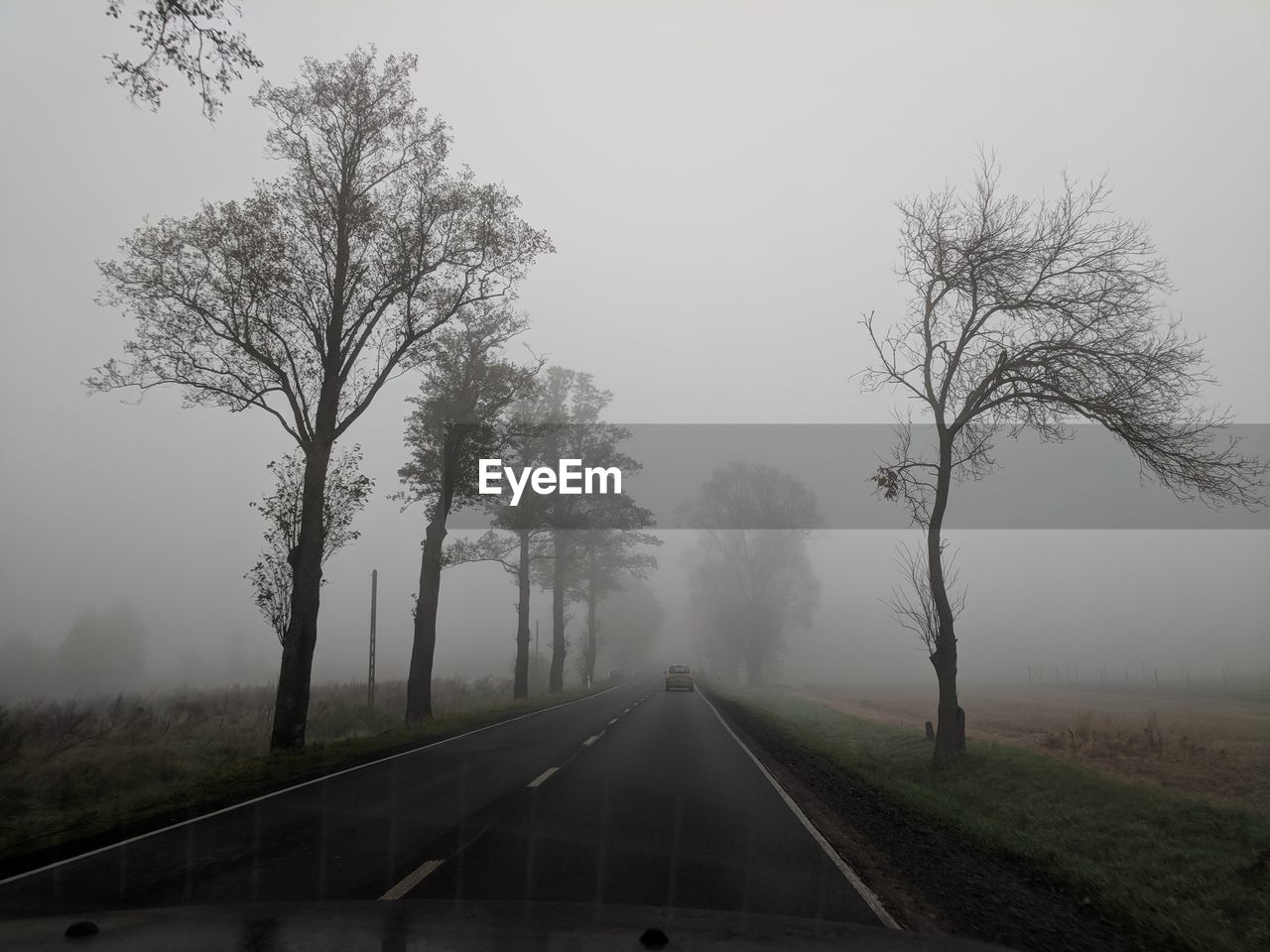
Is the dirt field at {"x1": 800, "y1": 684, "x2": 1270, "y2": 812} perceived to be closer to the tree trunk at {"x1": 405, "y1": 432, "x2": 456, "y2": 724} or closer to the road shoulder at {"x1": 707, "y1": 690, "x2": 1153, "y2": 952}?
the road shoulder at {"x1": 707, "y1": 690, "x2": 1153, "y2": 952}

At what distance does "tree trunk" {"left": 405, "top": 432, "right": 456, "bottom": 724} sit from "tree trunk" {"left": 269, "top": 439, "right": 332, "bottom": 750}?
566 centimetres

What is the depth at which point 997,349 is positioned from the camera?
43.2ft

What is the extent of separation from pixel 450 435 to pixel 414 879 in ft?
53.8

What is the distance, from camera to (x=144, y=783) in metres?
12.4

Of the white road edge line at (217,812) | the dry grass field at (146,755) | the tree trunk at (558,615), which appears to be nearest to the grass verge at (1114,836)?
the white road edge line at (217,812)

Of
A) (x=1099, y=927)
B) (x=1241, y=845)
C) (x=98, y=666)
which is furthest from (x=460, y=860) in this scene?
(x=98, y=666)

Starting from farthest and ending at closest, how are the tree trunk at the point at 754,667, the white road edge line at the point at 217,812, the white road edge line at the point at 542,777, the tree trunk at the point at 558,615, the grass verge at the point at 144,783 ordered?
the tree trunk at the point at 754,667
the tree trunk at the point at 558,615
the white road edge line at the point at 542,777
the grass verge at the point at 144,783
the white road edge line at the point at 217,812

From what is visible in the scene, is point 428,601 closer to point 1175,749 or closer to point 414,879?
point 414,879

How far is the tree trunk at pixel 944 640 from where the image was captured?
1298 centimetres

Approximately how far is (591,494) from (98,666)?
55682 mm

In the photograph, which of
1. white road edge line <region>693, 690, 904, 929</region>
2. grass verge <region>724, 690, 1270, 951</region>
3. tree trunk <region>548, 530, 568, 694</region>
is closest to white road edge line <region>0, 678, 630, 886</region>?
white road edge line <region>693, 690, 904, 929</region>

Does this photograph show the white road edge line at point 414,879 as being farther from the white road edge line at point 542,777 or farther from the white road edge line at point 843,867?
the white road edge line at point 542,777

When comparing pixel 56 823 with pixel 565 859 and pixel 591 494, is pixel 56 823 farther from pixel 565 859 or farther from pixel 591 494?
pixel 591 494

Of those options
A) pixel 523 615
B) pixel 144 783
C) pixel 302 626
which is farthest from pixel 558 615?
pixel 144 783
